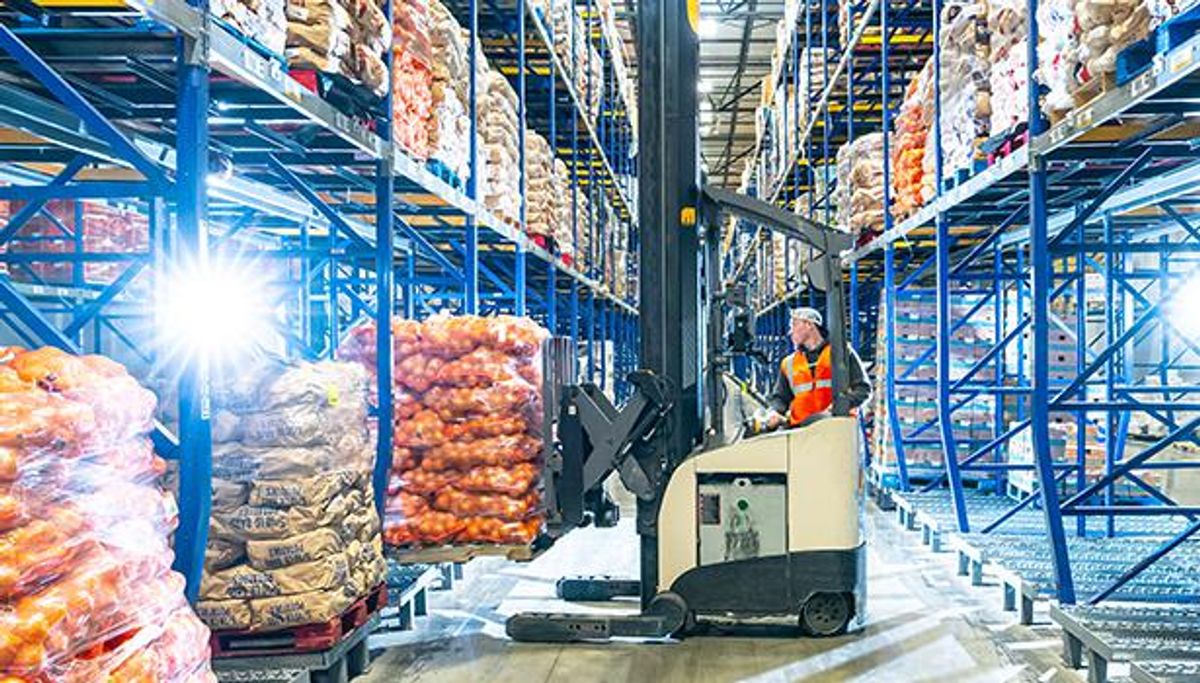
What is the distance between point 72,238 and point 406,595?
4898 millimetres

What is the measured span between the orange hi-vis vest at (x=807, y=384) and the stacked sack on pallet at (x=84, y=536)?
523cm

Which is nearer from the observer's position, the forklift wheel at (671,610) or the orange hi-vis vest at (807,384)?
the forklift wheel at (671,610)

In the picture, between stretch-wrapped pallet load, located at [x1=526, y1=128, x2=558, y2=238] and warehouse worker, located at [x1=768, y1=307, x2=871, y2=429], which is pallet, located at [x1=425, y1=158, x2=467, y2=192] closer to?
warehouse worker, located at [x1=768, y1=307, x2=871, y2=429]

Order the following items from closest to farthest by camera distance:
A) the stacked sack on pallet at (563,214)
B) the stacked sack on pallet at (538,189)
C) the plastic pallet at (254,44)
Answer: the plastic pallet at (254,44), the stacked sack on pallet at (538,189), the stacked sack on pallet at (563,214)

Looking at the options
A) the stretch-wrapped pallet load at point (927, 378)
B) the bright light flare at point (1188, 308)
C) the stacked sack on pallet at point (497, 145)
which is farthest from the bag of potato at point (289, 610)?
the stretch-wrapped pallet load at point (927, 378)

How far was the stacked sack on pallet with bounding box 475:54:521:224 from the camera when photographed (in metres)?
9.42

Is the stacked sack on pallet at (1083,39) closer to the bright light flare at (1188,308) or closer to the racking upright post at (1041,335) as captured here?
the racking upright post at (1041,335)

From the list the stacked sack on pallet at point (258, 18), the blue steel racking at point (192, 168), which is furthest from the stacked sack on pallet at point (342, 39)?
the blue steel racking at point (192, 168)

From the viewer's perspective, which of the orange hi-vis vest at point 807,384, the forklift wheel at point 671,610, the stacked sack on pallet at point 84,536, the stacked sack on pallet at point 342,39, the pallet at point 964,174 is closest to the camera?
the stacked sack on pallet at point 84,536

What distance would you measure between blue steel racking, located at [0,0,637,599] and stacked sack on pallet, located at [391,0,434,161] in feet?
0.63

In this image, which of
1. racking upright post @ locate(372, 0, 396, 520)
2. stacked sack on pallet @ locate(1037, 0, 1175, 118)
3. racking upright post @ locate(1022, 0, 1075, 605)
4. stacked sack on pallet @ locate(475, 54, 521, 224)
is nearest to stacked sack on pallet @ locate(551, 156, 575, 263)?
stacked sack on pallet @ locate(475, 54, 521, 224)

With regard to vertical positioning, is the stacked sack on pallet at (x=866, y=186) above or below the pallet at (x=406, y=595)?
above

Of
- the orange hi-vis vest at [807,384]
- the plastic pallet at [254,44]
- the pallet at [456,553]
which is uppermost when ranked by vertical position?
the plastic pallet at [254,44]

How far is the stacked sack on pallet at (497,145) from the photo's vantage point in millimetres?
9422
